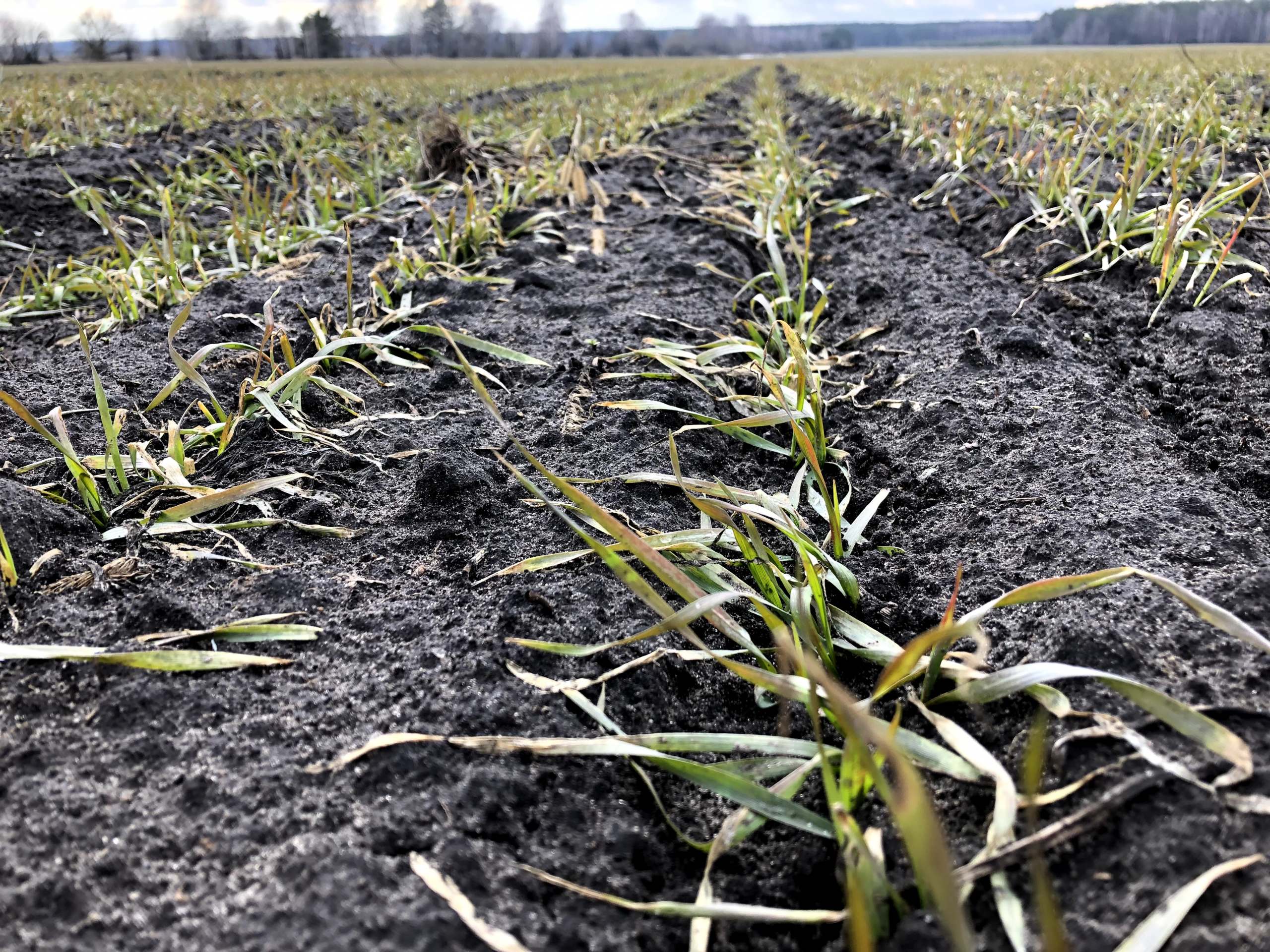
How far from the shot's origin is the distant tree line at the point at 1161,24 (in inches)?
2319

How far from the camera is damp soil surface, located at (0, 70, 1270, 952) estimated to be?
771mm

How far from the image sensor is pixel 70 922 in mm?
748

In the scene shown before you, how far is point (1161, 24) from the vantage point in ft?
241

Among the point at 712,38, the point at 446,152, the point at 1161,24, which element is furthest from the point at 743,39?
the point at 446,152

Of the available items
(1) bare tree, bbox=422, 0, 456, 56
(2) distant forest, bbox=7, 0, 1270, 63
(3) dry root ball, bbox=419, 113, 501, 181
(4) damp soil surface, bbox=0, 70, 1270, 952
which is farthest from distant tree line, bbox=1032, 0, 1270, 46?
(4) damp soil surface, bbox=0, 70, 1270, 952

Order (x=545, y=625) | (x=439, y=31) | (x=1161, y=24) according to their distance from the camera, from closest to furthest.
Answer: (x=545, y=625) → (x=439, y=31) → (x=1161, y=24)

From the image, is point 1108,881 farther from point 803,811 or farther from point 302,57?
point 302,57

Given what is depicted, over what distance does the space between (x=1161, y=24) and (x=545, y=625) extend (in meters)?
95.8

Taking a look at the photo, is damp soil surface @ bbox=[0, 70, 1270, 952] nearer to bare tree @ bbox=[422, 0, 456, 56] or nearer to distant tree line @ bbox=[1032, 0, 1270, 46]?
distant tree line @ bbox=[1032, 0, 1270, 46]

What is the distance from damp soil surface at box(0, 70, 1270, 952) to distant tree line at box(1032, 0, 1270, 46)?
5818 cm

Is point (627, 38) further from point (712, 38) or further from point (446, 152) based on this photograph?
point (446, 152)

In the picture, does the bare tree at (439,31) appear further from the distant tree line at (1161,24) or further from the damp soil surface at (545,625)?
the damp soil surface at (545,625)

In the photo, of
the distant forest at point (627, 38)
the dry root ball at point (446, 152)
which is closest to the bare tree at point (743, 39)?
the distant forest at point (627, 38)

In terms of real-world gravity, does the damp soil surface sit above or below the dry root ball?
below
